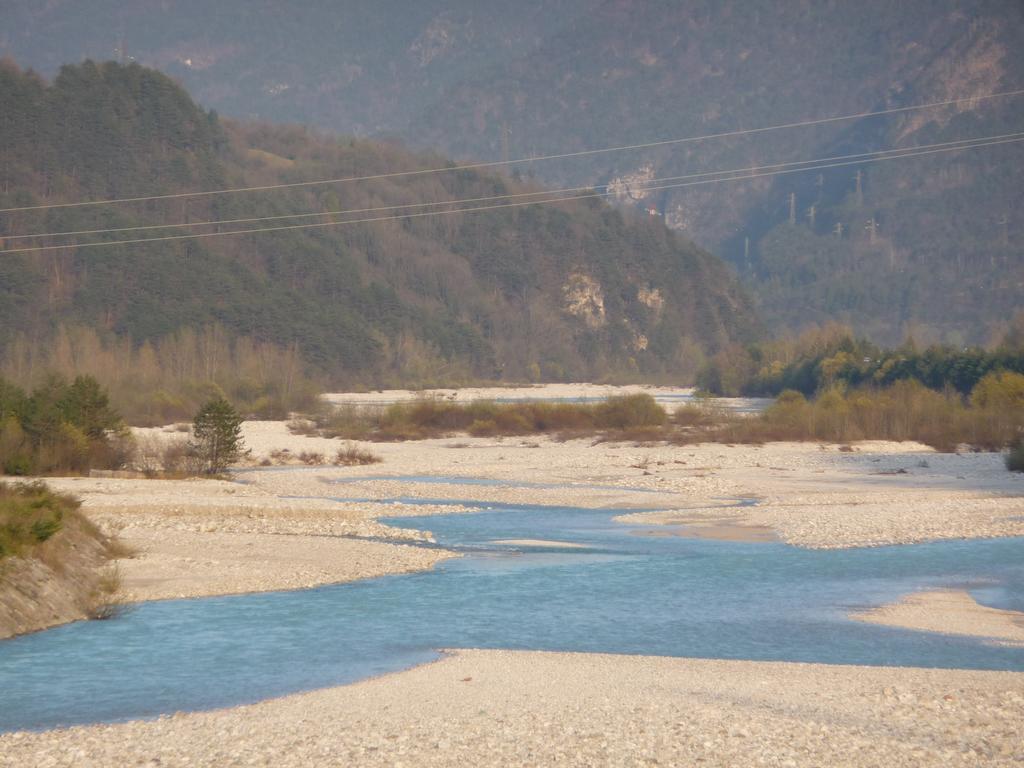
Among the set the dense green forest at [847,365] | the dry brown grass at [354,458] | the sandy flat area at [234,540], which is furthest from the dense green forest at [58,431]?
the dense green forest at [847,365]

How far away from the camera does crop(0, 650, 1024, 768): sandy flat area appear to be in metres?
13.5

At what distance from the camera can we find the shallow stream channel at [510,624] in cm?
1730

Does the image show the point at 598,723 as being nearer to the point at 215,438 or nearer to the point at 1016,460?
the point at 215,438

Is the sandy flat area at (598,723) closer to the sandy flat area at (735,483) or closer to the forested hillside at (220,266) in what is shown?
the sandy flat area at (735,483)

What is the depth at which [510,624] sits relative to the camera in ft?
70.1

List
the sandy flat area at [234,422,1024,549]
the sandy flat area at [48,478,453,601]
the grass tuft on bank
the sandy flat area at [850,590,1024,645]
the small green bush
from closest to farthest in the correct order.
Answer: the sandy flat area at [850,590,1024,645] < the grass tuft on bank < the sandy flat area at [48,478,453,601] < the sandy flat area at [234,422,1024,549] < the small green bush

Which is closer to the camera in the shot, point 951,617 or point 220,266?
point 951,617

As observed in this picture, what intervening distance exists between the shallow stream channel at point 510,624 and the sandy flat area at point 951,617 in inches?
17.9

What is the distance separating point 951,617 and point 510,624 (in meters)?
7.32

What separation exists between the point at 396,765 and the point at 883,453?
50.9 m

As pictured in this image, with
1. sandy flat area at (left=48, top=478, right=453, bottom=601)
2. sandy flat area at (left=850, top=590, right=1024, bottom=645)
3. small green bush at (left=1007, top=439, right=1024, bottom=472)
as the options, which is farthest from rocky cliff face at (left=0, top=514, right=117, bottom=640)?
small green bush at (left=1007, top=439, right=1024, bottom=472)

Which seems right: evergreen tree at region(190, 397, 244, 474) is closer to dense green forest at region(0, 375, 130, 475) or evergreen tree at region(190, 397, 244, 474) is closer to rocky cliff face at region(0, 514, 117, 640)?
dense green forest at region(0, 375, 130, 475)

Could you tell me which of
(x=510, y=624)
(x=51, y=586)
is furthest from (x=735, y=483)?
(x=51, y=586)

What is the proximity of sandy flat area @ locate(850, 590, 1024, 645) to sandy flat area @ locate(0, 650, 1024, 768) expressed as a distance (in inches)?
128
